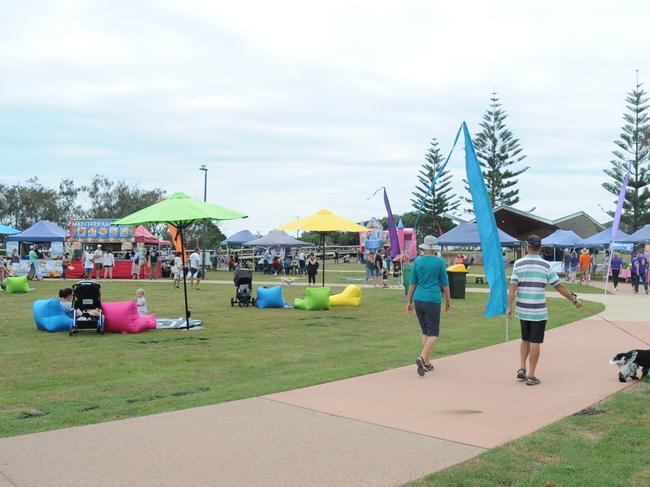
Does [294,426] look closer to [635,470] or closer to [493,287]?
[635,470]

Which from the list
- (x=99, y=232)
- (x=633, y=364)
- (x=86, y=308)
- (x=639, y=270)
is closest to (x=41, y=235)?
(x=99, y=232)

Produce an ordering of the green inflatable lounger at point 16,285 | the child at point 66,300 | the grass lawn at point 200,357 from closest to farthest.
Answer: the grass lawn at point 200,357
the child at point 66,300
the green inflatable lounger at point 16,285

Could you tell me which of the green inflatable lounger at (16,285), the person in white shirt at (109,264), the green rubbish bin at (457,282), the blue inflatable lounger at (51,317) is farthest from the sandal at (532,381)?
the person in white shirt at (109,264)

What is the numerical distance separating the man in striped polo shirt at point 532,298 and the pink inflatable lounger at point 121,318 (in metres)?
7.28

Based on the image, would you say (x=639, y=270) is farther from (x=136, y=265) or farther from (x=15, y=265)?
(x=15, y=265)

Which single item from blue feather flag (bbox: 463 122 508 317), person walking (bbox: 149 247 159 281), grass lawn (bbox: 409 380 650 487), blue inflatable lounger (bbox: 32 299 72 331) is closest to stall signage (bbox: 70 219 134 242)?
person walking (bbox: 149 247 159 281)

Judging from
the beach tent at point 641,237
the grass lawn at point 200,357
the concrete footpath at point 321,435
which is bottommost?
the grass lawn at point 200,357

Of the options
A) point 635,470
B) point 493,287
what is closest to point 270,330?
point 493,287

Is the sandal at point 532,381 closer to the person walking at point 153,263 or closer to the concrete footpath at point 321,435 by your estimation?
the concrete footpath at point 321,435

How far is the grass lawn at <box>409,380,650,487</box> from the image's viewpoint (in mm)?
4090

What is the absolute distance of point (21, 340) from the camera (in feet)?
35.9

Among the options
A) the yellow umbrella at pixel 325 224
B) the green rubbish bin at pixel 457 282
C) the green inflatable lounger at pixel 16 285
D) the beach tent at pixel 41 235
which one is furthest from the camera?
the beach tent at pixel 41 235

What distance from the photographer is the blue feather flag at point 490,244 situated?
9422 mm

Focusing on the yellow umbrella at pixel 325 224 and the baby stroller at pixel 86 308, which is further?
the yellow umbrella at pixel 325 224
